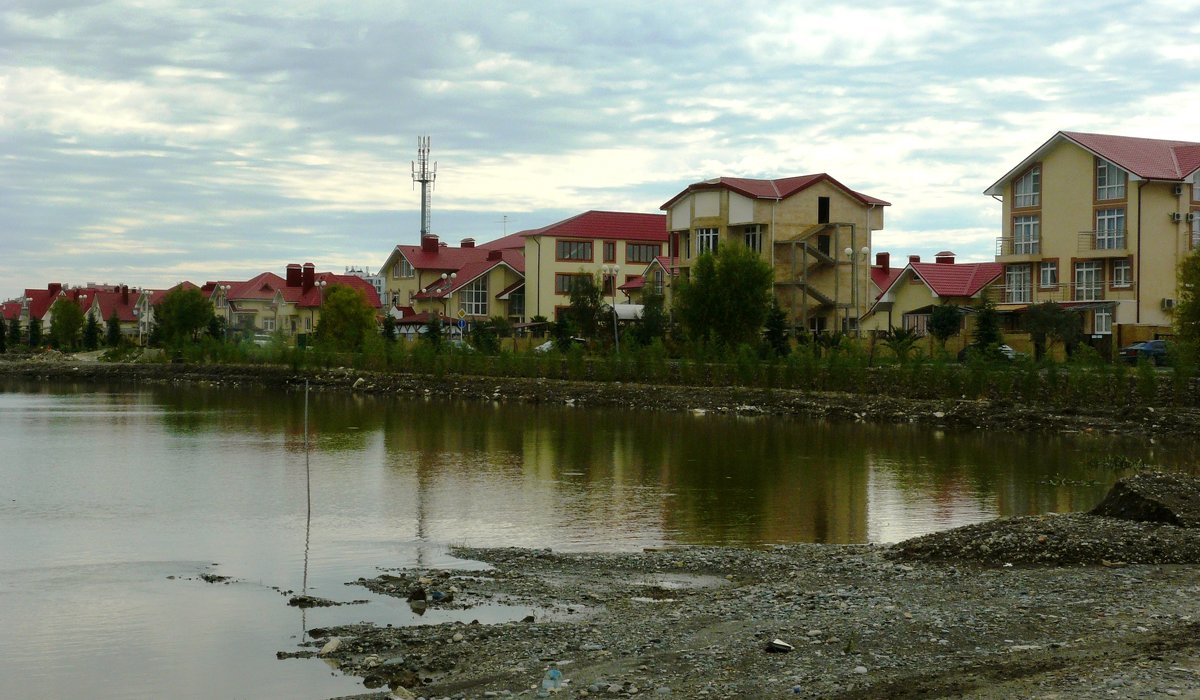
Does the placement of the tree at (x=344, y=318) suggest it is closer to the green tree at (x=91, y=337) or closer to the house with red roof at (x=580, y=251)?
the house with red roof at (x=580, y=251)

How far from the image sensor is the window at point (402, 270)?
109m

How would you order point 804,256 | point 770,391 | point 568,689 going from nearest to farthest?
point 568,689 → point 770,391 → point 804,256

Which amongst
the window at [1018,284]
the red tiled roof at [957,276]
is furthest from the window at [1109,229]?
the red tiled roof at [957,276]

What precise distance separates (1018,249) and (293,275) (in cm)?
7622

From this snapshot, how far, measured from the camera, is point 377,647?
39.7ft

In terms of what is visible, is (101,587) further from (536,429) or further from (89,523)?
(536,429)

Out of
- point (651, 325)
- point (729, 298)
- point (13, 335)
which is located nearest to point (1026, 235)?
point (729, 298)

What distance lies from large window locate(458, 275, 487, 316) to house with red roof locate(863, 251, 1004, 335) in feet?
107

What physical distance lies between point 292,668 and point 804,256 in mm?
66997

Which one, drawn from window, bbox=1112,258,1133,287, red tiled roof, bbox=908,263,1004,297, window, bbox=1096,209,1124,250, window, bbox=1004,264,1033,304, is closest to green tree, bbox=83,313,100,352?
red tiled roof, bbox=908,263,1004,297

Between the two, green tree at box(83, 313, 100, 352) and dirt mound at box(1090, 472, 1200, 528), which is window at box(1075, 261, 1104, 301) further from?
green tree at box(83, 313, 100, 352)

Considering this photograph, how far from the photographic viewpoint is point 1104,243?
2589 inches

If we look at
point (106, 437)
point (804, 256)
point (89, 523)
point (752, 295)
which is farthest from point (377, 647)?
point (804, 256)

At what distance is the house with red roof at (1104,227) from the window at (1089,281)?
5cm
